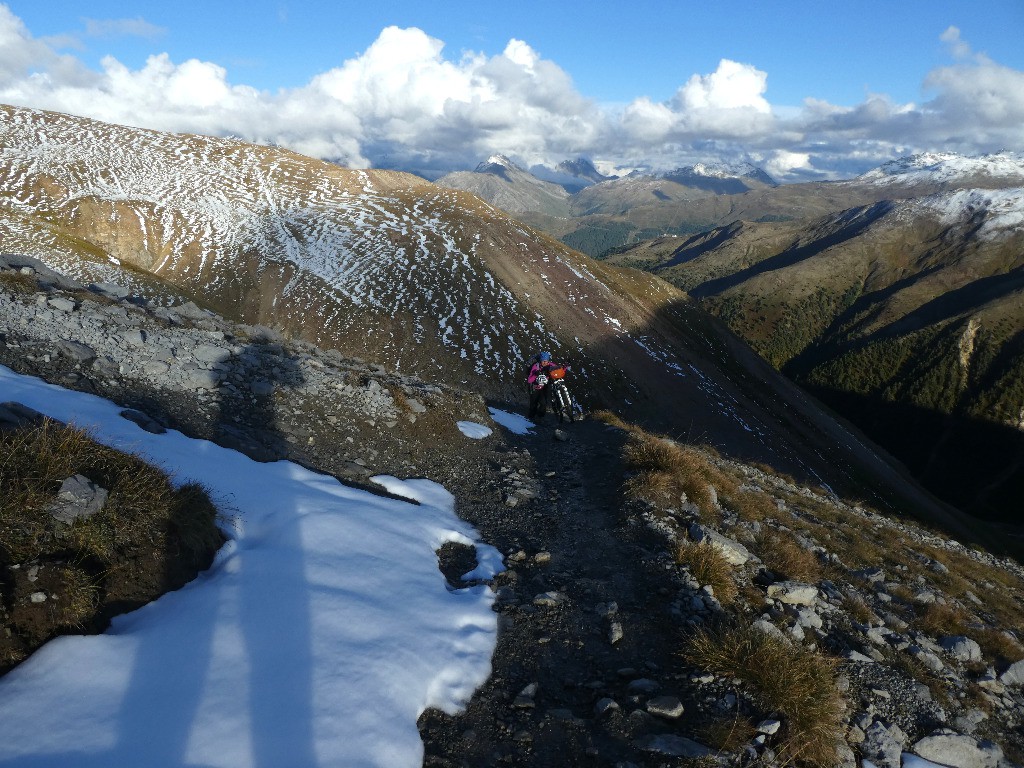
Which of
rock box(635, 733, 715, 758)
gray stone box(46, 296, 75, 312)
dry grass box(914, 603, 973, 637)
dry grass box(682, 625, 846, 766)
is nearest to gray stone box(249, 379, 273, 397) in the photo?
gray stone box(46, 296, 75, 312)

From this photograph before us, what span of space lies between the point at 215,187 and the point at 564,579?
9419cm

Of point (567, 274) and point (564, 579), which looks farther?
point (567, 274)

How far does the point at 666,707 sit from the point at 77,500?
7.09m

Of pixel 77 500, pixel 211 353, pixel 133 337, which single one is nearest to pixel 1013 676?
pixel 77 500

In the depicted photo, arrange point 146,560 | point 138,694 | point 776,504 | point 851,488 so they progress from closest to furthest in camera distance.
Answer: point 138,694 → point 146,560 → point 776,504 → point 851,488

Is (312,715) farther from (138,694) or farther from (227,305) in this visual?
(227,305)

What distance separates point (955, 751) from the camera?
20.0 ft

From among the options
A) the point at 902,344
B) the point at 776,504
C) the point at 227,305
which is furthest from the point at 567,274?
the point at 902,344

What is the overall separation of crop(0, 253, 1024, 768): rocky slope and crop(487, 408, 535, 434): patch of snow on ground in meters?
0.99

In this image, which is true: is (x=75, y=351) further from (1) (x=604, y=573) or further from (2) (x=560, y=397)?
(2) (x=560, y=397)

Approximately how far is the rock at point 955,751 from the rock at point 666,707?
2.98 meters

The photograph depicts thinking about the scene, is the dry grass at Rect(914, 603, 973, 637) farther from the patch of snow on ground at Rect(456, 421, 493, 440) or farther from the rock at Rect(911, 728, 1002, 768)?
the patch of snow on ground at Rect(456, 421, 493, 440)

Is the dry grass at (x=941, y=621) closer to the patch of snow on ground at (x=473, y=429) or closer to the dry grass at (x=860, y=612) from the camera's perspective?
the dry grass at (x=860, y=612)

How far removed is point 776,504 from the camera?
50.2 feet
